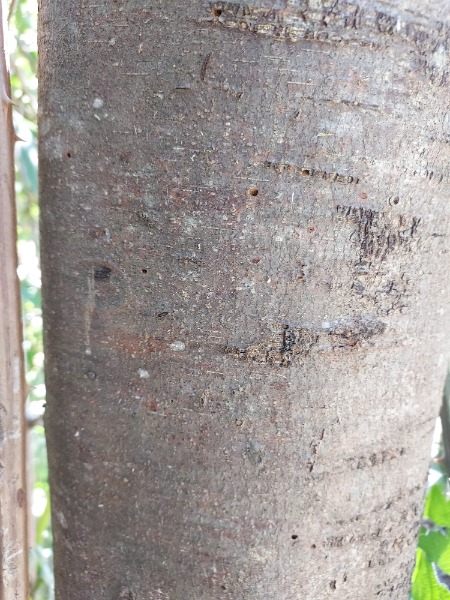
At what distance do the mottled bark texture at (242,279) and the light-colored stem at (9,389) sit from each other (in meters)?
0.07

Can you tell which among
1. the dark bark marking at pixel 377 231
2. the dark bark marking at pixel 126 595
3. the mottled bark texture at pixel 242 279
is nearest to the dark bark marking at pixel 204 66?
the mottled bark texture at pixel 242 279

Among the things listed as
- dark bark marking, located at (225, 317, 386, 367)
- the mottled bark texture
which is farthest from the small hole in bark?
dark bark marking, located at (225, 317, 386, 367)

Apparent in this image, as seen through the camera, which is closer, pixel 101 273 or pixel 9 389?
pixel 101 273

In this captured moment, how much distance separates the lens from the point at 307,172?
Result: 1.37 ft

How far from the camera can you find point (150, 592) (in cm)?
49

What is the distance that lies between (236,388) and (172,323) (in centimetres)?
7

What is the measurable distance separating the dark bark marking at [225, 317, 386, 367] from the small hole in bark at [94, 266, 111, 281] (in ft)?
0.38

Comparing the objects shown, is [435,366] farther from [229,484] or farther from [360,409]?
[229,484]

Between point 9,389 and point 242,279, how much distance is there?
0.97 feet

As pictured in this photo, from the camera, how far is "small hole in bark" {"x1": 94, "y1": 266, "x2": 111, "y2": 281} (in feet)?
1.51

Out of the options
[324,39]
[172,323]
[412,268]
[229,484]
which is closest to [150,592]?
[229,484]

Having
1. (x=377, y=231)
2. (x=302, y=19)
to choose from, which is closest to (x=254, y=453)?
(x=377, y=231)

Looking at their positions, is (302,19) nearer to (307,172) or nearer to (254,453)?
(307,172)

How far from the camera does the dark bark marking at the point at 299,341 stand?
442 millimetres
